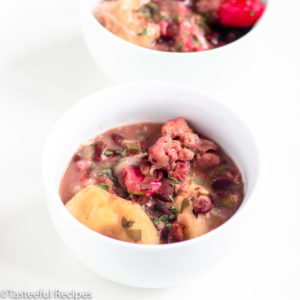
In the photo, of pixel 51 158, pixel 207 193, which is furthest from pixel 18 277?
pixel 207 193

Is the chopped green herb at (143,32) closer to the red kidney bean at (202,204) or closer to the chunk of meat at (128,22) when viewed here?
the chunk of meat at (128,22)

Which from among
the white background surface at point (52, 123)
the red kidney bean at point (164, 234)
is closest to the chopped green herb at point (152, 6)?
the white background surface at point (52, 123)

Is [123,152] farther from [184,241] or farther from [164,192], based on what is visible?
Result: [184,241]

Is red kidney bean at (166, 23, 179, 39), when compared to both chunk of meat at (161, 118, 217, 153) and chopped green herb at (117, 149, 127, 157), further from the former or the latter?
chopped green herb at (117, 149, 127, 157)

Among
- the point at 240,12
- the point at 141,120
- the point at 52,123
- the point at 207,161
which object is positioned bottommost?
the point at 207,161

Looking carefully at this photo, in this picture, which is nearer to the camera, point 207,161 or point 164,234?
point 164,234

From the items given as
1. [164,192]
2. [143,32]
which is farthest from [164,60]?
[164,192]

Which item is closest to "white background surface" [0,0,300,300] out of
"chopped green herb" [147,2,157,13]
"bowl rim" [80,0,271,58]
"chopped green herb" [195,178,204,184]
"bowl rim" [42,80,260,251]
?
"bowl rim" [42,80,260,251]

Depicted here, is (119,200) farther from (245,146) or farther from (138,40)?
(138,40)

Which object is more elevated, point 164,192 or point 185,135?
point 185,135
